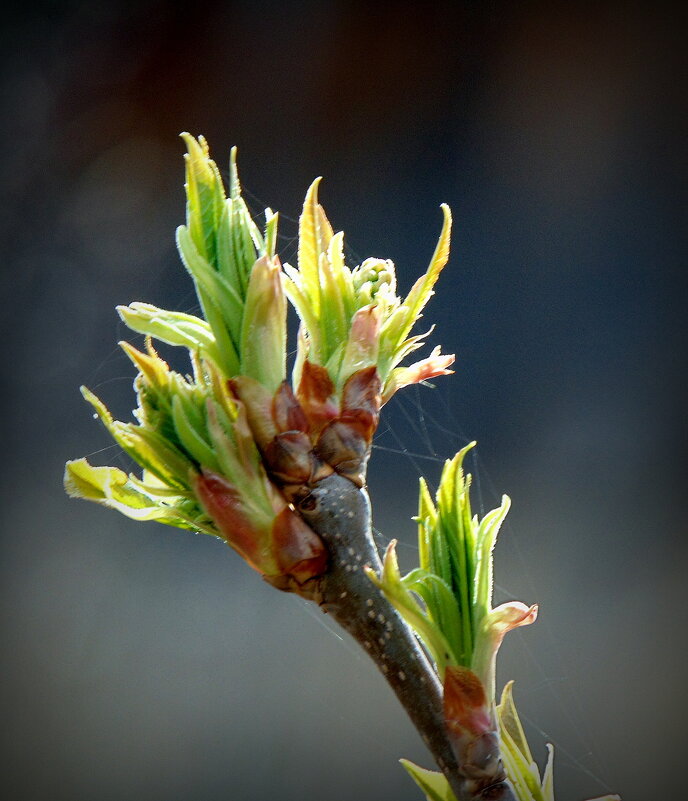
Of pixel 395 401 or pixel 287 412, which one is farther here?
pixel 395 401

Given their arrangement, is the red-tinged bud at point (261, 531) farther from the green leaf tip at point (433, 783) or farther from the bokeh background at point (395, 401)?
the bokeh background at point (395, 401)

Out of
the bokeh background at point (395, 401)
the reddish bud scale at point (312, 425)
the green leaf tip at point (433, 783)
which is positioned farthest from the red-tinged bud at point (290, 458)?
the bokeh background at point (395, 401)

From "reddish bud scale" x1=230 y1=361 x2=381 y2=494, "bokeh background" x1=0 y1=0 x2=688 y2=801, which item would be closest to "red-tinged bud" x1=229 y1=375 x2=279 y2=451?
"reddish bud scale" x1=230 y1=361 x2=381 y2=494

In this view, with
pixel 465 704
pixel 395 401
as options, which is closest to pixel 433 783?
pixel 465 704

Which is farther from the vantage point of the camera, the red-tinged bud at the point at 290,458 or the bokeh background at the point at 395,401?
the bokeh background at the point at 395,401

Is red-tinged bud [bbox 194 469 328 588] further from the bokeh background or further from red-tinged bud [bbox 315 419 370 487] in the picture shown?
the bokeh background

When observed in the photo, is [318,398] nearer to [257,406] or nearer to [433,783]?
[257,406]

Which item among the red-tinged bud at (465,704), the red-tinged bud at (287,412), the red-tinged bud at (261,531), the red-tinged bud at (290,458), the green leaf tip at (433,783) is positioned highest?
the red-tinged bud at (287,412)
